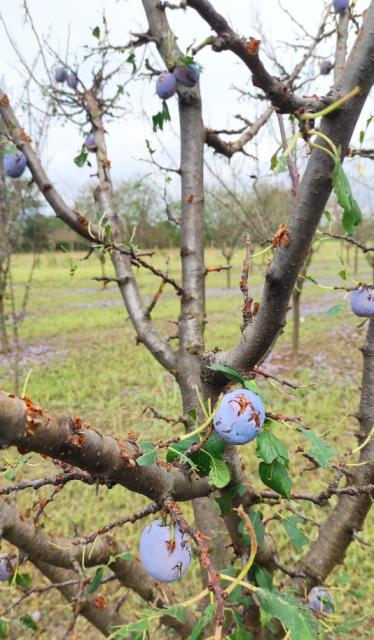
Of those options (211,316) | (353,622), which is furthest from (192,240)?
(211,316)

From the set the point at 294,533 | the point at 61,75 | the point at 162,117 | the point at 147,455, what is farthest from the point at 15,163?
the point at 294,533


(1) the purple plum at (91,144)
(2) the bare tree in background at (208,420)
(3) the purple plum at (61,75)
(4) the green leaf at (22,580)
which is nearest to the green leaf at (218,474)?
(2) the bare tree in background at (208,420)

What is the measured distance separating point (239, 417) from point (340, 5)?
1965 mm

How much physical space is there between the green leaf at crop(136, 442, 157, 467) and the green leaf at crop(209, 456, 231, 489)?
0.32 feet

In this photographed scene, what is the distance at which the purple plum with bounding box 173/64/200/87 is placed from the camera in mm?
1385

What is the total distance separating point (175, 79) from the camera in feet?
4.75

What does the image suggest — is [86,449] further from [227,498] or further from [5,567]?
[5,567]

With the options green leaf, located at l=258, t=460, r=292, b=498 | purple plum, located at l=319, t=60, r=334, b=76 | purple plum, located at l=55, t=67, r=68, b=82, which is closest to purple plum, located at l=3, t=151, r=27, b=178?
purple plum, located at l=55, t=67, r=68, b=82

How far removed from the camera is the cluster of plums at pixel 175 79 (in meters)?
1.39

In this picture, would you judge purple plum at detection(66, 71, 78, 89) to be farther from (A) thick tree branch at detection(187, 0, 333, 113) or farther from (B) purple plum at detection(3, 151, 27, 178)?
(A) thick tree branch at detection(187, 0, 333, 113)

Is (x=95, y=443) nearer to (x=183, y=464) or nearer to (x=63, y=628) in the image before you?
(x=183, y=464)

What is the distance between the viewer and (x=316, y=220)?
20.9 inches

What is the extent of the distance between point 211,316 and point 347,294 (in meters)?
10.5

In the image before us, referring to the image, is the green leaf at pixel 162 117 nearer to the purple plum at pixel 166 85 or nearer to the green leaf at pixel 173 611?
the purple plum at pixel 166 85
